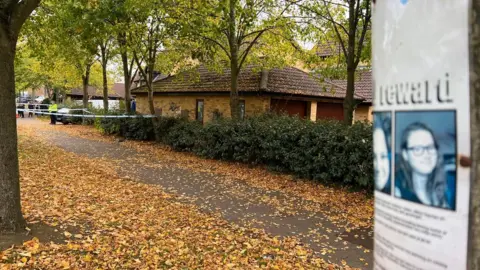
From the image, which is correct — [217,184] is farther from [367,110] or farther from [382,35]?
[367,110]

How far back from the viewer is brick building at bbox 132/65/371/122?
1694 cm

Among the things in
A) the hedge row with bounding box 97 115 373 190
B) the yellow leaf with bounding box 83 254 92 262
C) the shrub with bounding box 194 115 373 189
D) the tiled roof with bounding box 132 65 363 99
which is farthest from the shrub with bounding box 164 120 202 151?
the yellow leaf with bounding box 83 254 92 262

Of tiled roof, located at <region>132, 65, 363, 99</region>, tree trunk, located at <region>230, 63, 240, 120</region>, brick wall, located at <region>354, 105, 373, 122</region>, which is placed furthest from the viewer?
brick wall, located at <region>354, 105, 373, 122</region>

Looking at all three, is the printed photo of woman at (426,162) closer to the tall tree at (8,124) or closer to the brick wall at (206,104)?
the tall tree at (8,124)

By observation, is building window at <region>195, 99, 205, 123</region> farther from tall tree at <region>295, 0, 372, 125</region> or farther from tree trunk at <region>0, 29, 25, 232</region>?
tree trunk at <region>0, 29, 25, 232</region>

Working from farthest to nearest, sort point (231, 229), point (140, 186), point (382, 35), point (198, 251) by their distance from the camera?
point (140, 186) → point (231, 229) → point (198, 251) → point (382, 35)

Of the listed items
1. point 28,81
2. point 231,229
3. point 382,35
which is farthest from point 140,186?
point 28,81

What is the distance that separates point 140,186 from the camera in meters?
8.90

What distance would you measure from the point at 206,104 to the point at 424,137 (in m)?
18.7

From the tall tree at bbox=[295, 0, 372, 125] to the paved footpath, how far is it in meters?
4.59

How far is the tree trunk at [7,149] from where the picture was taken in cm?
488

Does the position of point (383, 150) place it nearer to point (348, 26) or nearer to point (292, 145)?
point (292, 145)

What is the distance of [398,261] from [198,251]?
13.2 ft

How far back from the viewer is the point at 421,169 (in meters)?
1.13
